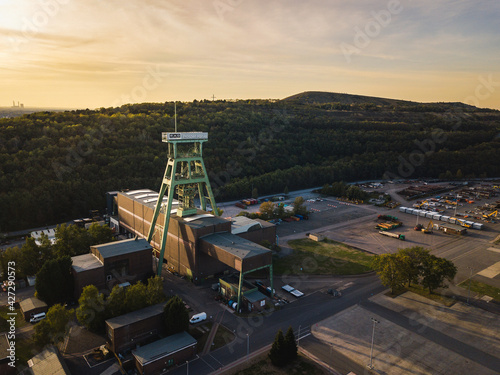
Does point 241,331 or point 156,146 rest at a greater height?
point 156,146

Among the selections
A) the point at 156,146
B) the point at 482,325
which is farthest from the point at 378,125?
the point at 482,325

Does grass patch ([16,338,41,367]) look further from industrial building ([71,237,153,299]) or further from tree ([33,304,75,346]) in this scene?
industrial building ([71,237,153,299])

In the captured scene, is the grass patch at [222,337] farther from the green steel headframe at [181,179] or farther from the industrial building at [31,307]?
the industrial building at [31,307]

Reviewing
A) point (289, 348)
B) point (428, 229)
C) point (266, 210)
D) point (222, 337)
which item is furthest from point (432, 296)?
point (266, 210)

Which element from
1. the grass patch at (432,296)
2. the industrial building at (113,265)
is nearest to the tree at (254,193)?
the industrial building at (113,265)

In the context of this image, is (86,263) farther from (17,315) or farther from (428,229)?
(428,229)

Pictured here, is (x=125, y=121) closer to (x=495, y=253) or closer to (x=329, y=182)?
(x=329, y=182)
